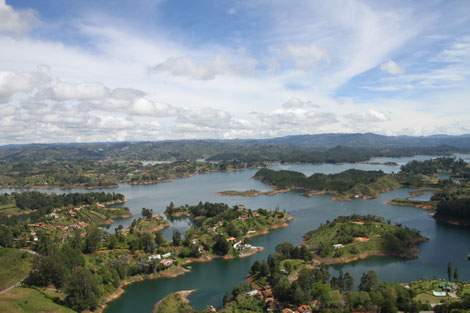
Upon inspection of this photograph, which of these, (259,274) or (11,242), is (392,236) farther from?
(11,242)

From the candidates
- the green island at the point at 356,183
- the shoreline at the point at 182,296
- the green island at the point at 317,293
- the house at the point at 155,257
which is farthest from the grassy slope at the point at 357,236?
the green island at the point at 356,183

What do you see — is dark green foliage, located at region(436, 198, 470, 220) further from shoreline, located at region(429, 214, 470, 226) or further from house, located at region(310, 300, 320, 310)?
house, located at region(310, 300, 320, 310)

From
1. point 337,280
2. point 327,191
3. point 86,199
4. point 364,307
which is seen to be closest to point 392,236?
point 337,280

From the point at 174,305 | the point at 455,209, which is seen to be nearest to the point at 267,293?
the point at 174,305

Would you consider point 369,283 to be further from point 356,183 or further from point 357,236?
point 356,183

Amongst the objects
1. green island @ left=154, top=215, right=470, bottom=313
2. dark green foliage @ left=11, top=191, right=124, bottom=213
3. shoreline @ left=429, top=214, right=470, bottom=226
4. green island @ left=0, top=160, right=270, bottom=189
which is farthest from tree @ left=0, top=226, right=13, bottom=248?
shoreline @ left=429, top=214, right=470, bottom=226
